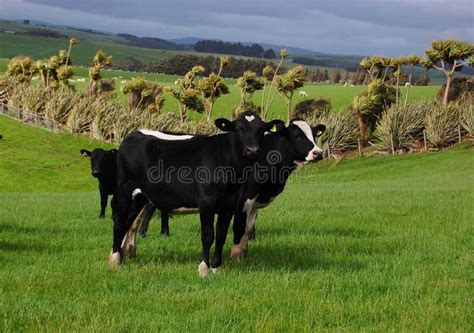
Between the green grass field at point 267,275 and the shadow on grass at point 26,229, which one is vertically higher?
the green grass field at point 267,275

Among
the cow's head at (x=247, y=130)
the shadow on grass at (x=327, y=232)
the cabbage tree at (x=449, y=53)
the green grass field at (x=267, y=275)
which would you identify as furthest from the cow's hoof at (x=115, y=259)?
the cabbage tree at (x=449, y=53)

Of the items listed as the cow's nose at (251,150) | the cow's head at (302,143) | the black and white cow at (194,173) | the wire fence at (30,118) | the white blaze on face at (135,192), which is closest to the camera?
the cow's nose at (251,150)

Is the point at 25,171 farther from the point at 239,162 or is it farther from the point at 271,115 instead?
the point at 271,115

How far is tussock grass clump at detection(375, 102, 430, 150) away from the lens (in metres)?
50.6

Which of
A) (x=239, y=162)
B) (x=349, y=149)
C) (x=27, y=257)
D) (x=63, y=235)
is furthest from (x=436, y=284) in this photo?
(x=349, y=149)

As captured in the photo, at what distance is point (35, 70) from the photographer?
266ft

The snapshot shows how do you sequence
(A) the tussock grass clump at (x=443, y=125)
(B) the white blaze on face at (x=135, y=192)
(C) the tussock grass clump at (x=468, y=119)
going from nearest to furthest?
(B) the white blaze on face at (x=135, y=192)
(C) the tussock grass clump at (x=468, y=119)
(A) the tussock grass clump at (x=443, y=125)

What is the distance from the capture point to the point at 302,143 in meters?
12.4

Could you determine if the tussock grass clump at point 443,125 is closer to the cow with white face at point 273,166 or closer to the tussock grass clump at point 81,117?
the tussock grass clump at point 81,117

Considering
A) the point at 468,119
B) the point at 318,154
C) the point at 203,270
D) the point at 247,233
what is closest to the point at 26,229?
the point at 247,233

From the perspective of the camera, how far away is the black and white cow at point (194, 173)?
9.25m

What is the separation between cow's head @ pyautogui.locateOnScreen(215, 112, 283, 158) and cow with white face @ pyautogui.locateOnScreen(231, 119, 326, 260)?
3.66 ft

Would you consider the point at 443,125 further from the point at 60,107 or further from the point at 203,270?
the point at 203,270

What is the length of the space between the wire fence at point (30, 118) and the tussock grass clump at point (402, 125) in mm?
30150
